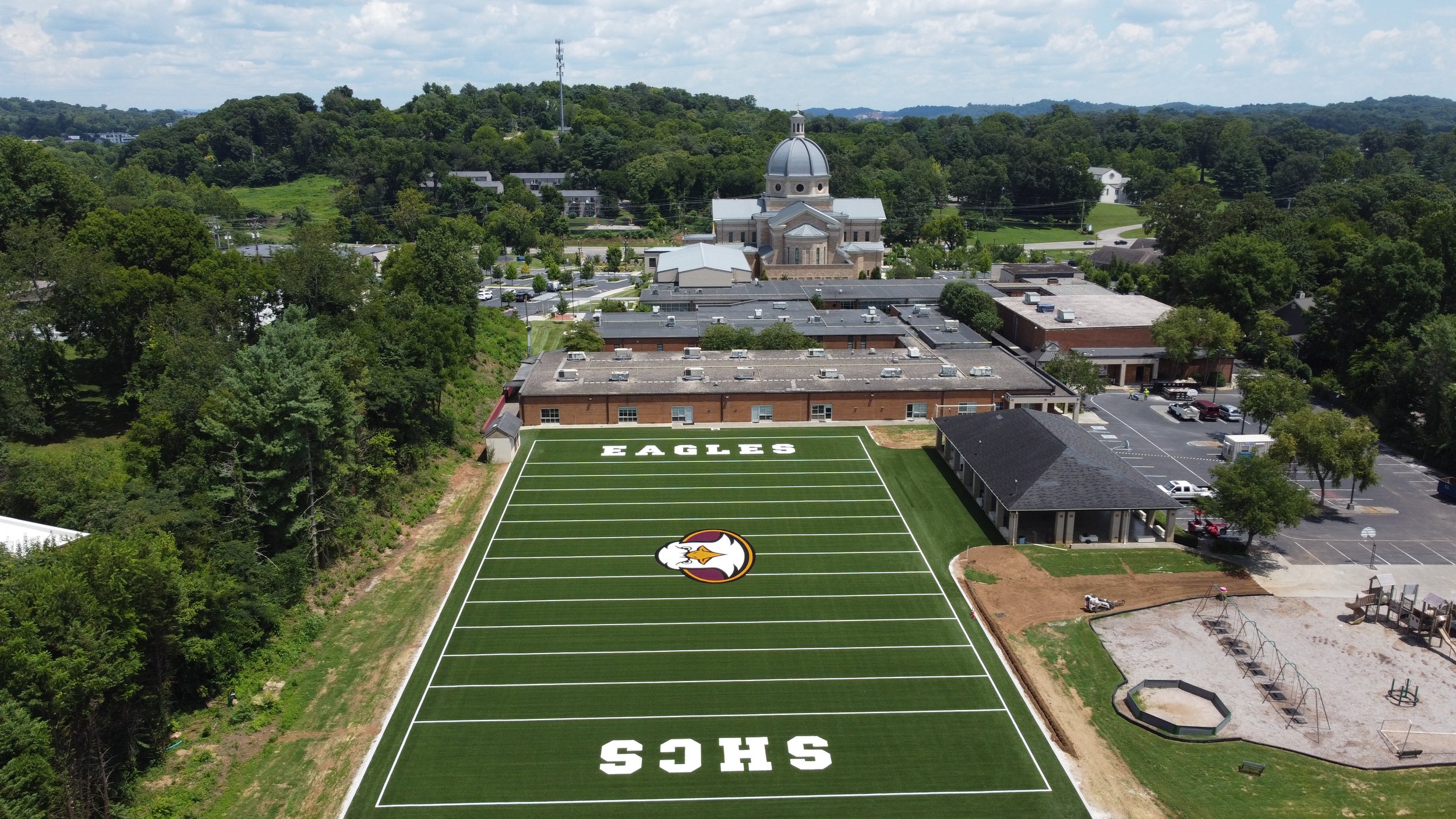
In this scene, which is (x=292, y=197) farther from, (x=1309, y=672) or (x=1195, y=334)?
(x=1309, y=672)

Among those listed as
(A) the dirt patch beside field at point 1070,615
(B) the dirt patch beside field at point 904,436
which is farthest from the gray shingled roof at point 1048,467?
(B) the dirt patch beside field at point 904,436

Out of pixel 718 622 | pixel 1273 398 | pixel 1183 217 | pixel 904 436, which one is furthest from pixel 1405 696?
pixel 1183 217

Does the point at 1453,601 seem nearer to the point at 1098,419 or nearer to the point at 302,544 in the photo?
the point at 1098,419

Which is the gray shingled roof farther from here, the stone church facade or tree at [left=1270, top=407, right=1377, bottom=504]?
the stone church facade

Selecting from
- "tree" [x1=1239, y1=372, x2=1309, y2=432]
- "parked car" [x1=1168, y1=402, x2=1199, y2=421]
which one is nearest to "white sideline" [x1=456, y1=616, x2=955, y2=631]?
"tree" [x1=1239, y1=372, x2=1309, y2=432]

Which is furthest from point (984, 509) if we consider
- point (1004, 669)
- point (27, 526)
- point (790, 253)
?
point (790, 253)

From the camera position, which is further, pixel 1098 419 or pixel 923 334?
pixel 923 334

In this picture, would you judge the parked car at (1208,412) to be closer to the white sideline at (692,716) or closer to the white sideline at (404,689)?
the white sideline at (692,716)
